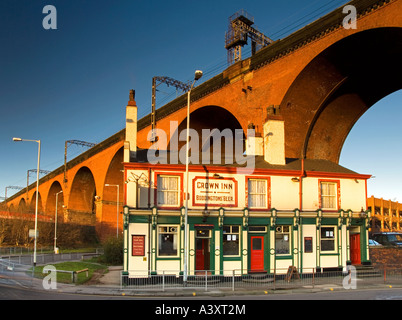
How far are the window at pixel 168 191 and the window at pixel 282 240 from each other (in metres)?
6.41

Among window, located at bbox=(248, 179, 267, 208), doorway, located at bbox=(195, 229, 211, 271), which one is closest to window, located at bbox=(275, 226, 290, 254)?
window, located at bbox=(248, 179, 267, 208)

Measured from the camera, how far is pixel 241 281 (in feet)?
71.5

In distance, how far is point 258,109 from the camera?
33.9 m

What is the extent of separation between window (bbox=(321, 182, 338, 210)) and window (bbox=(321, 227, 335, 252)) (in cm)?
152

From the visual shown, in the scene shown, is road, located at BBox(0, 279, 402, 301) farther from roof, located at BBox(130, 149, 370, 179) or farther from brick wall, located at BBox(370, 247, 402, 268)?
brick wall, located at BBox(370, 247, 402, 268)

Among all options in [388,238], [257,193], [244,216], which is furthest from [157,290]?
[388,238]

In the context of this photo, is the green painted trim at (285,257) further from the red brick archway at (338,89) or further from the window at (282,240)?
the red brick archway at (338,89)

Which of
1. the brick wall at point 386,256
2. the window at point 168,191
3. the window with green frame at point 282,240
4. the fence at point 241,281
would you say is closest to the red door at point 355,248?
the fence at point 241,281

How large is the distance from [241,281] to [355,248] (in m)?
8.68

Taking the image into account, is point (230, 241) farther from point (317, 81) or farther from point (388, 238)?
point (388, 238)

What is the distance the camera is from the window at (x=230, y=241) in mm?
22297

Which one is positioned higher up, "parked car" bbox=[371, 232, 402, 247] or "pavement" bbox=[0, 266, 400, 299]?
"parked car" bbox=[371, 232, 402, 247]

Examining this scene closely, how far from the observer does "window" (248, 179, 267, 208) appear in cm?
2341
